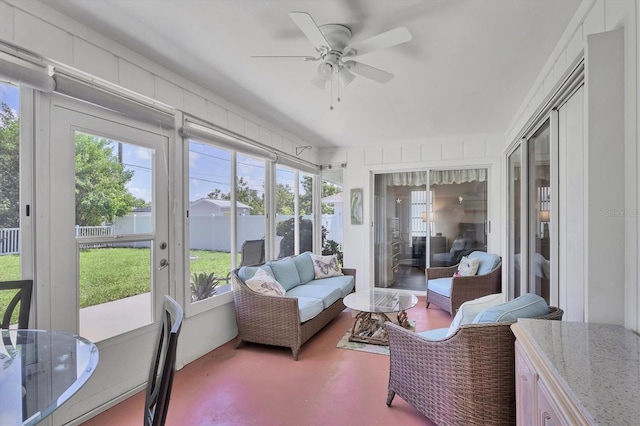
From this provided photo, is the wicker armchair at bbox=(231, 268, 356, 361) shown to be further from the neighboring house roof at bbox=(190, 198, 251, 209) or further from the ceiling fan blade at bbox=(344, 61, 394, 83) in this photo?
the ceiling fan blade at bbox=(344, 61, 394, 83)

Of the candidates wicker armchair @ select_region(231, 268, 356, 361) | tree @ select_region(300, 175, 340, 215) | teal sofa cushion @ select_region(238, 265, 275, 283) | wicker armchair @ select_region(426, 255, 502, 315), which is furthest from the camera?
tree @ select_region(300, 175, 340, 215)

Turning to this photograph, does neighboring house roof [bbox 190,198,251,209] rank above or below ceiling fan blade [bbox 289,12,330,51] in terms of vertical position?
below

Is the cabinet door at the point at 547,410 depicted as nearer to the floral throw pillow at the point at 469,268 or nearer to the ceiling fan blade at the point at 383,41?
the ceiling fan blade at the point at 383,41

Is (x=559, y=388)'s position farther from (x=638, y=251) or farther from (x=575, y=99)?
(x=575, y=99)

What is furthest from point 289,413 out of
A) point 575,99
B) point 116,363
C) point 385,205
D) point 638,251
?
point 385,205

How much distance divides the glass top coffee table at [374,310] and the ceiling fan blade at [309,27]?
2.29 metres

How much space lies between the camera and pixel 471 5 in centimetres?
173

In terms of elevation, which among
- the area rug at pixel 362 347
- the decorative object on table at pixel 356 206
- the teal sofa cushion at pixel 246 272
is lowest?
the area rug at pixel 362 347

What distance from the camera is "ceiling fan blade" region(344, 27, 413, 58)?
1639 mm

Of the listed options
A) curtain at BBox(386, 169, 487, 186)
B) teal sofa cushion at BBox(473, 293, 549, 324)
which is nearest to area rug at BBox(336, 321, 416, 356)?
teal sofa cushion at BBox(473, 293, 549, 324)

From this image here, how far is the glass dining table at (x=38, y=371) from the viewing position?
97 centimetres

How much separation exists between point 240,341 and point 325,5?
2908 mm

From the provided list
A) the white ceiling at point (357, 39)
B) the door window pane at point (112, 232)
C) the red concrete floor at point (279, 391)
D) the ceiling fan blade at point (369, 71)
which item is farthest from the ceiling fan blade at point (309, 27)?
the red concrete floor at point (279, 391)

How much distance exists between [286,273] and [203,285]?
1.02 m
